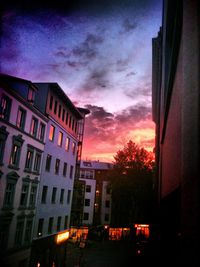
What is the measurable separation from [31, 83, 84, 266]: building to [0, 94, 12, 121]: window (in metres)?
6.16

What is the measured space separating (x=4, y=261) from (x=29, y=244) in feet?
12.2

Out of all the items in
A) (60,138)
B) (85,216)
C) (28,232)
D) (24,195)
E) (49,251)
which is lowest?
(85,216)

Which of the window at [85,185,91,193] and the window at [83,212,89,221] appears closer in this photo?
the window at [83,212,89,221]

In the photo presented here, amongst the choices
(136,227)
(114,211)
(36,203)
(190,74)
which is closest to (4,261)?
(36,203)

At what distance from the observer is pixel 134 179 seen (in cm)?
4047

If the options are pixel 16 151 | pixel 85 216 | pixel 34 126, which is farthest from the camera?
pixel 85 216

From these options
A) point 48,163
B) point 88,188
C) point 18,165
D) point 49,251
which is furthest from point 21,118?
point 88,188

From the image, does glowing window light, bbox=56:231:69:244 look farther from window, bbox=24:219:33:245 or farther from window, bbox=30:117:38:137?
window, bbox=30:117:38:137

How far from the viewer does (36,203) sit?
76.8 feet

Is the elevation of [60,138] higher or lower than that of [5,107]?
higher

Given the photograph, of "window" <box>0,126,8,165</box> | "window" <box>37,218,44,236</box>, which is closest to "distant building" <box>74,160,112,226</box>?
"window" <box>37,218,44,236</box>

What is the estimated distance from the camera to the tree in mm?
39219

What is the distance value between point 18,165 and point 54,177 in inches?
303

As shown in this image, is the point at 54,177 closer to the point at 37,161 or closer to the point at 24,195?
the point at 37,161
